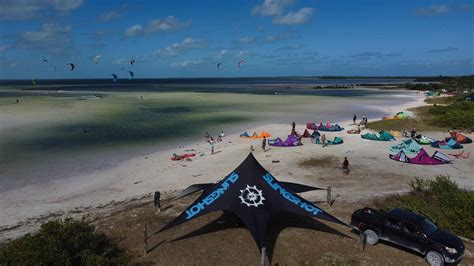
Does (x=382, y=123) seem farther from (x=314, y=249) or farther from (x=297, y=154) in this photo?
(x=314, y=249)

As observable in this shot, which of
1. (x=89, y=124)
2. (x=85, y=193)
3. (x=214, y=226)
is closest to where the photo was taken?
(x=214, y=226)

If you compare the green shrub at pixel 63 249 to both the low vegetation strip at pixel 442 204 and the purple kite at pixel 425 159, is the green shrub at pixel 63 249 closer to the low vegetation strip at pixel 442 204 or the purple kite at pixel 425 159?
the low vegetation strip at pixel 442 204

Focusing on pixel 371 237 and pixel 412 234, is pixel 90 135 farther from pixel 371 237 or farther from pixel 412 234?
pixel 412 234

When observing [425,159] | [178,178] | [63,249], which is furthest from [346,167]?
[63,249]

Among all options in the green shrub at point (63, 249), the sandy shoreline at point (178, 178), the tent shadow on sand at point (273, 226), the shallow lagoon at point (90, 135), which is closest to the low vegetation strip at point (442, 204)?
the sandy shoreline at point (178, 178)

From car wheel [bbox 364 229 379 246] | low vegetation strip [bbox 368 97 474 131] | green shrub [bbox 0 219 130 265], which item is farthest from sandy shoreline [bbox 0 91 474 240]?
low vegetation strip [bbox 368 97 474 131]

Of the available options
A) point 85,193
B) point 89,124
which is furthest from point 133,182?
point 89,124
